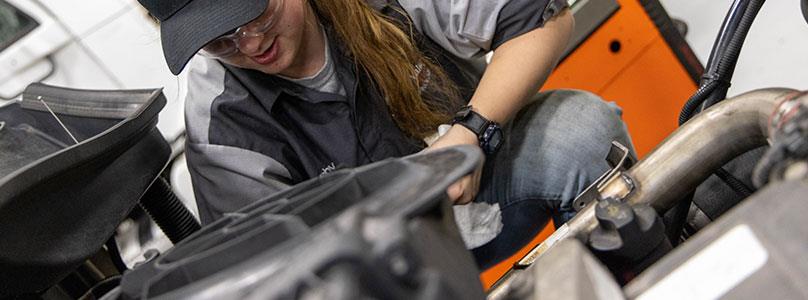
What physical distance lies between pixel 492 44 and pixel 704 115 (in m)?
0.54

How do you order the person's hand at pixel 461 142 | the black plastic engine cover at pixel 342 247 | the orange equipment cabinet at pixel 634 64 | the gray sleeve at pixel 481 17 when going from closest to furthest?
1. the black plastic engine cover at pixel 342 247
2. the person's hand at pixel 461 142
3. the gray sleeve at pixel 481 17
4. the orange equipment cabinet at pixel 634 64

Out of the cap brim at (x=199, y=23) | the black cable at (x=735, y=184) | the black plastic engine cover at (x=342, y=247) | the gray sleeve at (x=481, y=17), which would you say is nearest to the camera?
the black plastic engine cover at (x=342, y=247)

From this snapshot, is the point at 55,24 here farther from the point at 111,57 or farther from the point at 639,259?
the point at 639,259

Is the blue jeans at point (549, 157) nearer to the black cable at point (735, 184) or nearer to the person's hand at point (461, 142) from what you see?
the person's hand at point (461, 142)

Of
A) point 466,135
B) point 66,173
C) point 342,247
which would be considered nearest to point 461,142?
point 466,135

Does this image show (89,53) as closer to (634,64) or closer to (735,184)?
(634,64)

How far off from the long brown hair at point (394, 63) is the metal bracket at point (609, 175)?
411 millimetres

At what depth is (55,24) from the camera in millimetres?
1808

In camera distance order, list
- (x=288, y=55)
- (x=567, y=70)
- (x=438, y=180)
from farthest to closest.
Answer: (x=567, y=70)
(x=288, y=55)
(x=438, y=180)

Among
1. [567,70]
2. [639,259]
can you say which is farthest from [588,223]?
[567,70]

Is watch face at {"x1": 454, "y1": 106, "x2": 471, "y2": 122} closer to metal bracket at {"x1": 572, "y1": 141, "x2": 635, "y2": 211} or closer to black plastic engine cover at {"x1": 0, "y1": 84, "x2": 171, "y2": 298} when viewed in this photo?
metal bracket at {"x1": 572, "y1": 141, "x2": 635, "y2": 211}

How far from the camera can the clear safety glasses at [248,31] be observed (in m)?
0.84

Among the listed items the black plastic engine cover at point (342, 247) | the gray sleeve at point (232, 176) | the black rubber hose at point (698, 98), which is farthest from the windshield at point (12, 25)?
the black rubber hose at point (698, 98)

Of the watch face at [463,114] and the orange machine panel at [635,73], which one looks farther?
the orange machine panel at [635,73]
